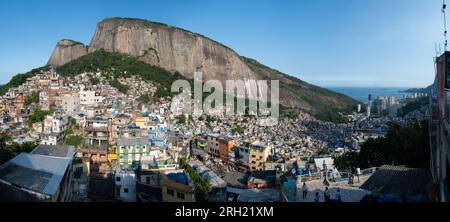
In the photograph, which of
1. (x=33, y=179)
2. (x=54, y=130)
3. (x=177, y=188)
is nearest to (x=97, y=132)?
(x=54, y=130)

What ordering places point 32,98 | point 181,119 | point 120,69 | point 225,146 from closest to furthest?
point 225,146 → point 32,98 → point 181,119 → point 120,69

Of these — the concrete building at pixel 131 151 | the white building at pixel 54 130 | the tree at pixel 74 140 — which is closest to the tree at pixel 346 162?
the concrete building at pixel 131 151

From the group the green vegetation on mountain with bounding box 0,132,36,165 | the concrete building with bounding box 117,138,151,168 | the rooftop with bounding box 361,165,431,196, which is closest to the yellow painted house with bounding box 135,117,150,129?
the concrete building with bounding box 117,138,151,168

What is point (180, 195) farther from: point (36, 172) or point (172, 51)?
point (172, 51)

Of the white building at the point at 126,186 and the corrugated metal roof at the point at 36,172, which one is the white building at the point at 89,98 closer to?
the white building at the point at 126,186
